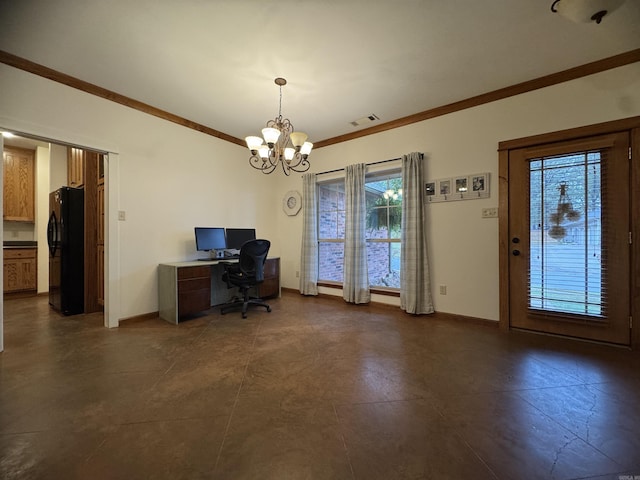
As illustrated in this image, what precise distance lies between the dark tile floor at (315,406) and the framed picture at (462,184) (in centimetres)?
171

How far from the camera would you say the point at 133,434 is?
133 cm

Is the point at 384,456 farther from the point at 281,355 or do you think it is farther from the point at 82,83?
the point at 82,83

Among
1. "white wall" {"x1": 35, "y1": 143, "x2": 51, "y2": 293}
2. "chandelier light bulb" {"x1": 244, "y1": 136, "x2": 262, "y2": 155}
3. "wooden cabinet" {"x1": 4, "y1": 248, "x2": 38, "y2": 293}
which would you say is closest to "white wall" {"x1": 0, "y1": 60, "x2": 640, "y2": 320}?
"chandelier light bulb" {"x1": 244, "y1": 136, "x2": 262, "y2": 155}

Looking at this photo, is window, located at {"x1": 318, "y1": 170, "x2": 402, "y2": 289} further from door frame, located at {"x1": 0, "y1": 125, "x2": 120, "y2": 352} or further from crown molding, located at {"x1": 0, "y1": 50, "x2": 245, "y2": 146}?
door frame, located at {"x1": 0, "y1": 125, "x2": 120, "y2": 352}

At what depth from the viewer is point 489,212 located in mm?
3004

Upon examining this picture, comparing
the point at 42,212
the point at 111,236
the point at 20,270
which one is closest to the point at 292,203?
the point at 111,236

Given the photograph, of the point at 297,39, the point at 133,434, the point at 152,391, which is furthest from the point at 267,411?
the point at 297,39

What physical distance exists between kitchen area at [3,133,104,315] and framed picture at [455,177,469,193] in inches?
187

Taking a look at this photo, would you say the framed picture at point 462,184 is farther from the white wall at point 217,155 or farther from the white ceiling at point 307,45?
the white ceiling at point 307,45

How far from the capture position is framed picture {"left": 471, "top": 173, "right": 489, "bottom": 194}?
3016mm

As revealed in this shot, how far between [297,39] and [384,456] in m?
2.90

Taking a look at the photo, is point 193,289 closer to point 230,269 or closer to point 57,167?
point 230,269

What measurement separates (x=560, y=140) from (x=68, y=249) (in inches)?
239

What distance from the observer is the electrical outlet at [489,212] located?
2.96 m
